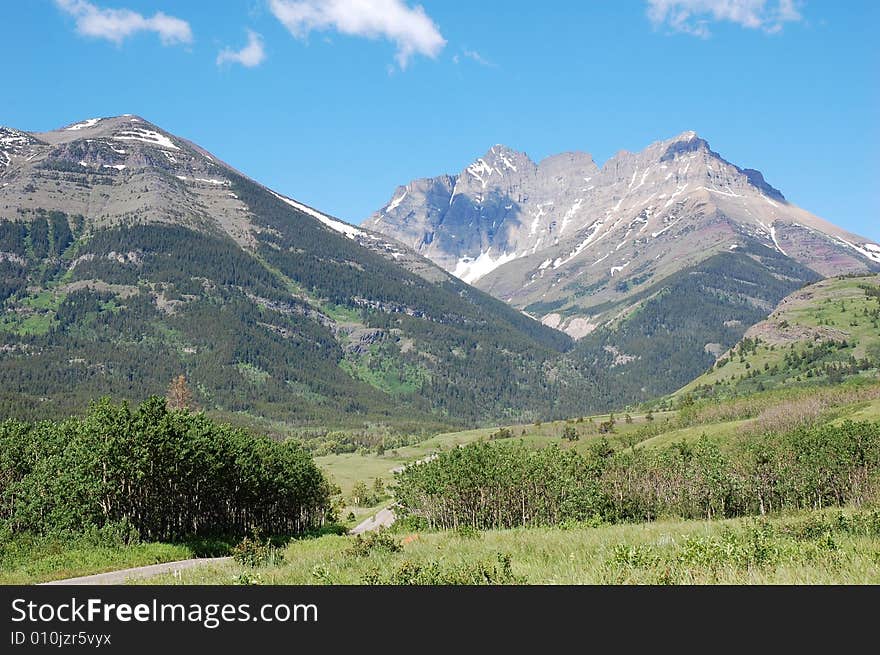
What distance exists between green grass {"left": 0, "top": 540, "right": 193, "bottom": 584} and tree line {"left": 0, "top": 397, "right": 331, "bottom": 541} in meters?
4.51

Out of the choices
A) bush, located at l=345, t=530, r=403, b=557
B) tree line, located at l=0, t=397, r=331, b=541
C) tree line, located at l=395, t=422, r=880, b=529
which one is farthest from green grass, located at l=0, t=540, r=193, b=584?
tree line, located at l=395, t=422, r=880, b=529

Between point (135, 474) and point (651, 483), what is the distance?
89.8m

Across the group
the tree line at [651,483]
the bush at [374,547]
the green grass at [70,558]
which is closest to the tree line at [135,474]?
the green grass at [70,558]

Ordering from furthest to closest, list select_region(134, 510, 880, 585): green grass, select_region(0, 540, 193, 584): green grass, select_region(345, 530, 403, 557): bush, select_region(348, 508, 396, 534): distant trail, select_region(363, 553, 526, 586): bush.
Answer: select_region(348, 508, 396, 534): distant trail, select_region(0, 540, 193, 584): green grass, select_region(345, 530, 403, 557): bush, select_region(363, 553, 526, 586): bush, select_region(134, 510, 880, 585): green grass

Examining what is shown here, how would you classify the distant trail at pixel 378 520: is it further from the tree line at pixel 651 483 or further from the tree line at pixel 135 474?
the tree line at pixel 135 474

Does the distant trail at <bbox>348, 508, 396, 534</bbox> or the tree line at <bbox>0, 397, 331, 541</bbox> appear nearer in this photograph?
the tree line at <bbox>0, 397, 331, 541</bbox>

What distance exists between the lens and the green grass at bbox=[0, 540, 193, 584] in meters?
40.0

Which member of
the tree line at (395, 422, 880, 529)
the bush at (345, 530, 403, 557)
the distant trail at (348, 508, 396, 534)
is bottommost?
the distant trail at (348, 508, 396, 534)

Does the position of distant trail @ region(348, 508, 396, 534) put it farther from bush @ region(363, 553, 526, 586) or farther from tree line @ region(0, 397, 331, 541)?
bush @ region(363, 553, 526, 586)

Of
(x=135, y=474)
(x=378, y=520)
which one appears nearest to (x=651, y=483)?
(x=378, y=520)

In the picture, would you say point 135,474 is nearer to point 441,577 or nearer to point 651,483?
point 441,577
